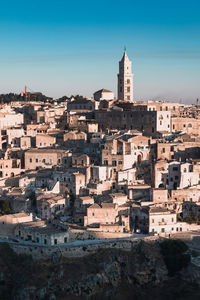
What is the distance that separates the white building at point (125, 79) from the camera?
63906mm

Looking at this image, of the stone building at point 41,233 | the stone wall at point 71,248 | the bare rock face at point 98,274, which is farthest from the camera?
the stone building at point 41,233

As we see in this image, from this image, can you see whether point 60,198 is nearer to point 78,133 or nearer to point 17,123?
point 78,133

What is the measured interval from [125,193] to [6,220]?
961 cm

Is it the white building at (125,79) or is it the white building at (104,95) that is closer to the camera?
the white building at (104,95)

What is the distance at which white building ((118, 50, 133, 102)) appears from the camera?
210ft

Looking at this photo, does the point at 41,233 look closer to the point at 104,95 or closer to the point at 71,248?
the point at 71,248

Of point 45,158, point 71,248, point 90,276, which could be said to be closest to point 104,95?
point 45,158

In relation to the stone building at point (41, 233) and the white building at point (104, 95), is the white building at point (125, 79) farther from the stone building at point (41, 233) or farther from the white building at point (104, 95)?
the stone building at point (41, 233)

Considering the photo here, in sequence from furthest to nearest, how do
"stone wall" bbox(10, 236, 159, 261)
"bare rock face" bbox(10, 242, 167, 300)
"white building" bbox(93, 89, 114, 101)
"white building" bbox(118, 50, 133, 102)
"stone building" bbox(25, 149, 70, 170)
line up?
"white building" bbox(118, 50, 133, 102) → "white building" bbox(93, 89, 114, 101) → "stone building" bbox(25, 149, 70, 170) → "stone wall" bbox(10, 236, 159, 261) → "bare rock face" bbox(10, 242, 167, 300)

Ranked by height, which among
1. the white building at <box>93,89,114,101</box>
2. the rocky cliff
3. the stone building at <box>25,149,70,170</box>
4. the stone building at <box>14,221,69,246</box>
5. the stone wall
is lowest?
the rocky cliff

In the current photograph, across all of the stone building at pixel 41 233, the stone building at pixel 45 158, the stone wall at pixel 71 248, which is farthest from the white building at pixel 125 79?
the stone wall at pixel 71 248

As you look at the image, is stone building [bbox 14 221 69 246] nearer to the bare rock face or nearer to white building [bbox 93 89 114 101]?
the bare rock face

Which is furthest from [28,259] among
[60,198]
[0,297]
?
[60,198]

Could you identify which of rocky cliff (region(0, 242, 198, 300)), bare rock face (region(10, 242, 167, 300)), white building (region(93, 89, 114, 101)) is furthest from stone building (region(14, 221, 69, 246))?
white building (region(93, 89, 114, 101))
